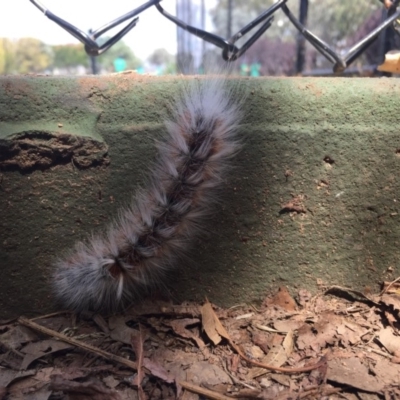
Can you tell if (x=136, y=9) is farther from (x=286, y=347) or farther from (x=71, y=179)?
(x=286, y=347)

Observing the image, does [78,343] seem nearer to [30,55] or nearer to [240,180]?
[240,180]

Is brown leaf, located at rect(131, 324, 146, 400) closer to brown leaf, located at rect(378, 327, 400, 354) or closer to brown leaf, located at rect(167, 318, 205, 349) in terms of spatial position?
brown leaf, located at rect(167, 318, 205, 349)

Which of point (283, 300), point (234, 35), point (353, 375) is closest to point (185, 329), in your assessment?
point (283, 300)

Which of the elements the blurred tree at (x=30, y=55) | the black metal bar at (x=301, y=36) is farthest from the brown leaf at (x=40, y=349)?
the blurred tree at (x=30, y=55)

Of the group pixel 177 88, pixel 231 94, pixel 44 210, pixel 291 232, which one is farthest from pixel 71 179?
pixel 291 232

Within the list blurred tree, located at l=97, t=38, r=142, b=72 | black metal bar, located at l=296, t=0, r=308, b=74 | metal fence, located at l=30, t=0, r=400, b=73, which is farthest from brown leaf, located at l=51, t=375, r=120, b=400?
blurred tree, located at l=97, t=38, r=142, b=72

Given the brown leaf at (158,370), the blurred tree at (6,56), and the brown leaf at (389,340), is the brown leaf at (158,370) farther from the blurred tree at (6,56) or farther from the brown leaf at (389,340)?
the blurred tree at (6,56)
